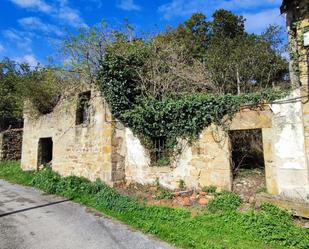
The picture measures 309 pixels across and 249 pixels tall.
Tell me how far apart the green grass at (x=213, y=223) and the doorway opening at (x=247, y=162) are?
0.73 m

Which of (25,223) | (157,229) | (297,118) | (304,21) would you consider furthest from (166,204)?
(304,21)

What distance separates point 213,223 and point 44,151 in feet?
34.3

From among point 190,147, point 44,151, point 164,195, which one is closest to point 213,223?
point 164,195

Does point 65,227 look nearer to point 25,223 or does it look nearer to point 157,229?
point 25,223

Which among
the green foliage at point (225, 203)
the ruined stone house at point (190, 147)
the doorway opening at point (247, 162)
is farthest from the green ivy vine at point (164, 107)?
the green foliage at point (225, 203)

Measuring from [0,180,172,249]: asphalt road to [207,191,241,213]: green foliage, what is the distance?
88.5 inches

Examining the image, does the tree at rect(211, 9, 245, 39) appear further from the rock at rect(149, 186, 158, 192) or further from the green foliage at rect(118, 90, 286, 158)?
the rock at rect(149, 186, 158, 192)

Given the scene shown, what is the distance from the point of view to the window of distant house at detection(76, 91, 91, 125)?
1078 centimetres

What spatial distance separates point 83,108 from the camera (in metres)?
11.1

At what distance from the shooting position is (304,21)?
21.1ft

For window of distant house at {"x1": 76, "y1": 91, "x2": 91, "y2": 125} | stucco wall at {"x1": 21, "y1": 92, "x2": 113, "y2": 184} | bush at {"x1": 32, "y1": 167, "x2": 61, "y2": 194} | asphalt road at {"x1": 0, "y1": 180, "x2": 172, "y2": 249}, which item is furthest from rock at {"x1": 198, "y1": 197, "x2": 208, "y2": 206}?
window of distant house at {"x1": 76, "y1": 91, "x2": 91, "y2": 125}

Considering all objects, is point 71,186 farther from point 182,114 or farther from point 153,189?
point 182,114

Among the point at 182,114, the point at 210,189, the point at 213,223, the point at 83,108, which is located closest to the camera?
the point at 213,223

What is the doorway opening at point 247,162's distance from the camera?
739cm
